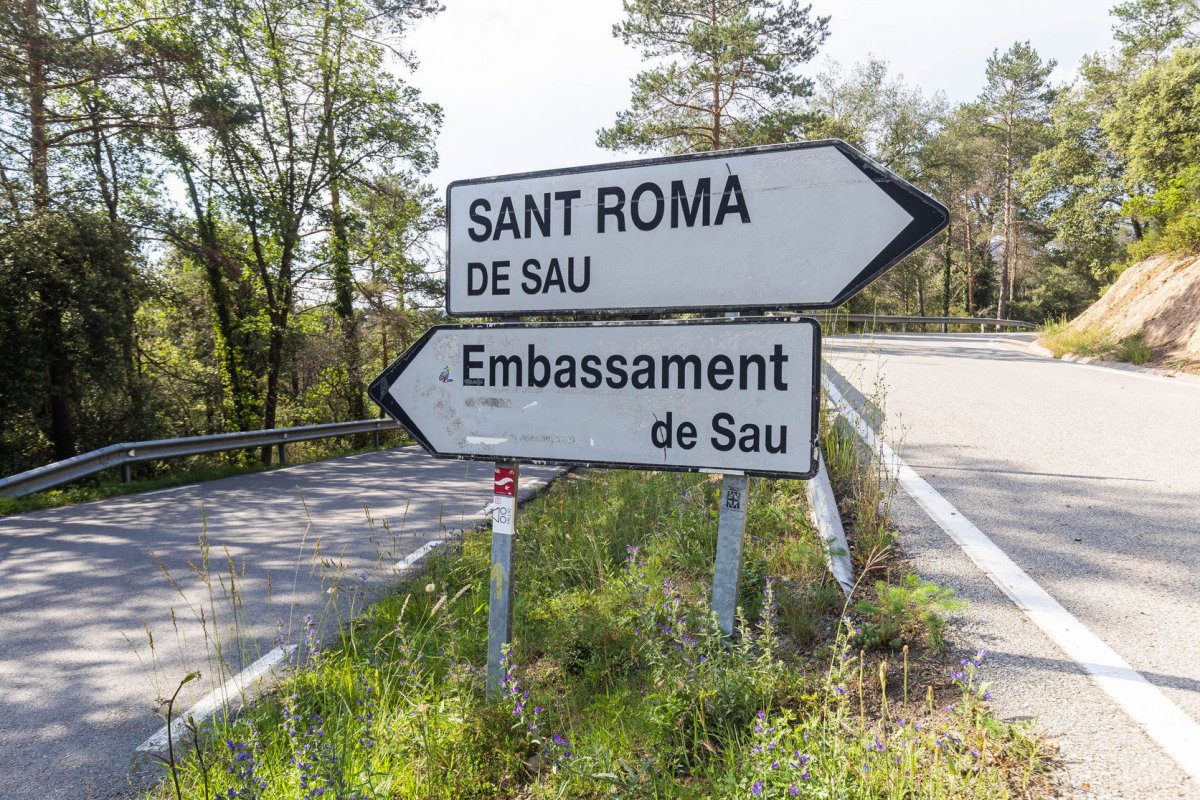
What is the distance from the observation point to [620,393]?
241 centimetres

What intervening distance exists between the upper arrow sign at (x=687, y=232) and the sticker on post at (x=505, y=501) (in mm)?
691

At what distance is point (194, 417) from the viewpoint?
62.5 ft

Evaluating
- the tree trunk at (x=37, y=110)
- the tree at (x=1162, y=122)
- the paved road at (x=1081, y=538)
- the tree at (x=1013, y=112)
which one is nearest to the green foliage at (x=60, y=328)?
the tree trunk at (x=37, y=110)

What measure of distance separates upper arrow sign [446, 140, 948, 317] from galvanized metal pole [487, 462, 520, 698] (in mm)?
730

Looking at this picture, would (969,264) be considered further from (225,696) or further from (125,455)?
(225,696)

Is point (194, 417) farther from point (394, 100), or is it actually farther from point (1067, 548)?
point (1067, 548)

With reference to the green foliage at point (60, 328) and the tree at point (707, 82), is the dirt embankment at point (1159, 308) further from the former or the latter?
the green foliage at point (60, 328)

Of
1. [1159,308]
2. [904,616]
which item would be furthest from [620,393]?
[1159,308]

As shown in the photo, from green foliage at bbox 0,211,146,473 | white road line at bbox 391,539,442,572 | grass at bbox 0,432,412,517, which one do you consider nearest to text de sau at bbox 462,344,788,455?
white road line at bbox 391,539,442,572

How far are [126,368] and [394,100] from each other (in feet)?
36.6

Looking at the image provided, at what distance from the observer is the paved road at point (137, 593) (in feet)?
8.95

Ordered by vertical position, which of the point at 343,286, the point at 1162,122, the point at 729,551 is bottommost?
the point at 729,551

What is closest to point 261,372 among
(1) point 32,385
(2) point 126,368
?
(2) point 126,368

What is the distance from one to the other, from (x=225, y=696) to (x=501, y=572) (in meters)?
1.33
